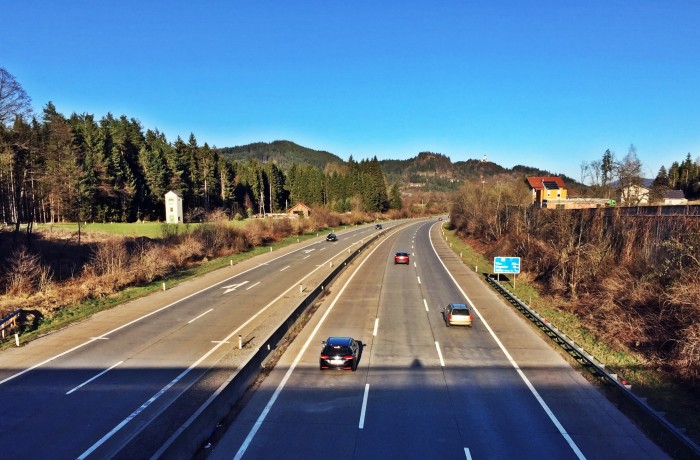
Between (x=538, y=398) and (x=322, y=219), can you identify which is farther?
(x=322, y=219)

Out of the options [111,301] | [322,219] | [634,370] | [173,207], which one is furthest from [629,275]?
[322,219]

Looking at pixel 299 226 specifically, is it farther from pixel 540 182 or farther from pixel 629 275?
pixel 629 275

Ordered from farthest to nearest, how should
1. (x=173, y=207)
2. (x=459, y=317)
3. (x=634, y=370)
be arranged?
(x=173, y=207)
(x=459, y=317)
(x=634, y=370)

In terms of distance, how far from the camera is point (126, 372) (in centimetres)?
1777

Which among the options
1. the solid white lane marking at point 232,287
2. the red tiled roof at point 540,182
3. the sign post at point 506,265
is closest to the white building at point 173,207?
the solid white lane marking at point 232,287

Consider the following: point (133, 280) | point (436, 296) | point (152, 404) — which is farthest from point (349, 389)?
point (133, 280)

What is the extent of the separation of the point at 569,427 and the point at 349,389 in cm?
748

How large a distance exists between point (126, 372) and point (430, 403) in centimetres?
1207

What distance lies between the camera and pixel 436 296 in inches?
1382

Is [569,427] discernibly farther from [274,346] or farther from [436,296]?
[436,296]

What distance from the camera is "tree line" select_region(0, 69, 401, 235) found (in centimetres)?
4956

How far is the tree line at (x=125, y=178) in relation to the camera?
4956 cm

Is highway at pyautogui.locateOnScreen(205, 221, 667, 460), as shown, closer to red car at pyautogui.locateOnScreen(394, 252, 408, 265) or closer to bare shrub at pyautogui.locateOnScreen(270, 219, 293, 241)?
red car at pyautogui.locateOnScreen(394, 252, 408, 265)

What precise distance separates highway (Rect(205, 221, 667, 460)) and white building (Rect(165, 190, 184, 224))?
7495cm
